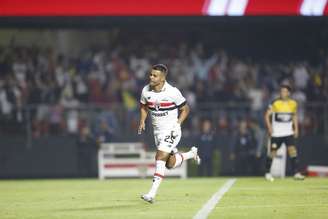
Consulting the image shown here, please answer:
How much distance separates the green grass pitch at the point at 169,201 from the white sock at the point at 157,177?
7.9 inches

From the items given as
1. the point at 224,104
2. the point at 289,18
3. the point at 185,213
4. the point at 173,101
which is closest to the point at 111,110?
the point at 224,104

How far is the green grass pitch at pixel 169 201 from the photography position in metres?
12.3

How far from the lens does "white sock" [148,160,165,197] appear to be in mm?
13797

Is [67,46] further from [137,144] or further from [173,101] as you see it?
[173,101]

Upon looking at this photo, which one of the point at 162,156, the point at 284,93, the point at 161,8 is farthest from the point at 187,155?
the point at 161,8

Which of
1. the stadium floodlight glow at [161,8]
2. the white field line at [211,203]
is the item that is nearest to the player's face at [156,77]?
the white field line at [211,203]

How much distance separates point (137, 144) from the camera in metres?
26.5

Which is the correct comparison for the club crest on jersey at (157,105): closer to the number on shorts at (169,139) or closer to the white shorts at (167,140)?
the white shorts at (167,140)

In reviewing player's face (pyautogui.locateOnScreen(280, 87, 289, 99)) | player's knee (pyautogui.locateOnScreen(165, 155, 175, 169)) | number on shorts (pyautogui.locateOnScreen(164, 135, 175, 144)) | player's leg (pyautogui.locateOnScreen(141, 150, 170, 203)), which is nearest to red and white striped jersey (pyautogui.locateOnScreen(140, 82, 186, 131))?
number on shorts (pyautogui.locateOnScreen(164, 135, 175, 144))

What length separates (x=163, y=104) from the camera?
1429 cm

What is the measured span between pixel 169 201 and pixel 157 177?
0.70 m

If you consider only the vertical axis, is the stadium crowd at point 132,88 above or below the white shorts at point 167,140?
above

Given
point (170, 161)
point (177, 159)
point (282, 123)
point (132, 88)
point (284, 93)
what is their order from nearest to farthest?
point (170, 161) → point (177, 159) → point (284, 93) → point (282, 123) → point (132, 88)

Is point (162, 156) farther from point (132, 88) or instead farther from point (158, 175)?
point (132, 88)
